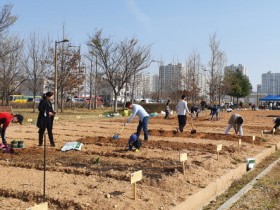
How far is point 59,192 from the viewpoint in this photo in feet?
18.7

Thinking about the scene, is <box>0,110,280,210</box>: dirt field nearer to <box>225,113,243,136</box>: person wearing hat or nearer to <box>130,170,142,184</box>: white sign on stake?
<box>130,170,142,184</box>: white sign on stake

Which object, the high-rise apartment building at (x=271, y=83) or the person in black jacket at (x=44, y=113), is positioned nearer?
the person in black jacket at (x=44, y=113)

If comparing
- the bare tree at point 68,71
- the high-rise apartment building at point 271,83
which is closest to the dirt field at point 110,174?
the bare tree at point 68,71

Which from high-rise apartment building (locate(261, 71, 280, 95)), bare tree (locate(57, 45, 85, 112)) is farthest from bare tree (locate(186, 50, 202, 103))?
high-rise apartment building (locate(261, 71, 280, 95))

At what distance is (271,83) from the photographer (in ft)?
496

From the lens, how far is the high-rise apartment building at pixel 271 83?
14307 centimetres

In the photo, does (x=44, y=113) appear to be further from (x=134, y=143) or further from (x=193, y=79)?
(x=193, y=79)

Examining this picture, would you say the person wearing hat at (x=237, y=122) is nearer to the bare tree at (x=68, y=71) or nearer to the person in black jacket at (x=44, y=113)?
the person in black jacket at (x=44, y=113)

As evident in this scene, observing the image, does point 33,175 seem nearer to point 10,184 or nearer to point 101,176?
point 10,184

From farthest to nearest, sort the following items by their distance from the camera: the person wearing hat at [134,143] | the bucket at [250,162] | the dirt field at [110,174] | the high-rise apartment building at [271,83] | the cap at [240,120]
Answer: the high-rise apartment building at [271,83], the cap at [240,120], the person wearing hat at [134,143], the bucket at [250,162], the dirt field at [110,174]

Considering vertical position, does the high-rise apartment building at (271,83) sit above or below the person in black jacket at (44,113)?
above

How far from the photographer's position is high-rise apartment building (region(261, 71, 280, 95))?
14307 cm

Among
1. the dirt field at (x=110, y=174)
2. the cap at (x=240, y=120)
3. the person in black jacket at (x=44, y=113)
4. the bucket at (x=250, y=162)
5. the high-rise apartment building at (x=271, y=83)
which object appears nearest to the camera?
the dirt field at (x=110, y=174)

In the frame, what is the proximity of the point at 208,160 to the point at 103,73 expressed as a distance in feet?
111
